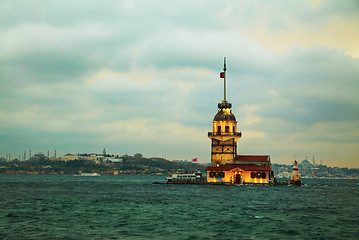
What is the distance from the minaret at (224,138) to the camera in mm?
133750

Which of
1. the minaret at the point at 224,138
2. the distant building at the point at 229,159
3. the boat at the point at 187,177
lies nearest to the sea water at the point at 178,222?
the distant building at the point at 229,159

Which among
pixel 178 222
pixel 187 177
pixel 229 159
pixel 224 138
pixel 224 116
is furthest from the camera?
pixel 187 177

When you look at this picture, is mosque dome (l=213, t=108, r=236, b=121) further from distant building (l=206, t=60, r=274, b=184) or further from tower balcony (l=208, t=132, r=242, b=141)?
tower balcony (l=208, t=132, r=242, b=141)

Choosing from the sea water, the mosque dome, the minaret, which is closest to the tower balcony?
the minaret

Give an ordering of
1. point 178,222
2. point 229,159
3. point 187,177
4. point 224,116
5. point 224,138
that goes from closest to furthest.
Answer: point 178,222, point 229,159, point 224,138, point 224,116, point 187,177

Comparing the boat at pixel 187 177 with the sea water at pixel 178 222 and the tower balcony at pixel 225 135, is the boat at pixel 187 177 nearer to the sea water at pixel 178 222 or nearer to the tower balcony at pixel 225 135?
the tower balcony at pixel 225 135

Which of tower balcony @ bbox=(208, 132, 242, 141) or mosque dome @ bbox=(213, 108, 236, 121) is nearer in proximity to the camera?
tower balcony @ bbox=(208, 132, 242, 141)

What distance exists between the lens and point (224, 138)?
5305 inches

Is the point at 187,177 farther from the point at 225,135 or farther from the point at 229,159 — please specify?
the point at 225,135

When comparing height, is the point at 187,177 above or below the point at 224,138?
below

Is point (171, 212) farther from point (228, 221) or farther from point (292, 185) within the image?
point (292, 185)

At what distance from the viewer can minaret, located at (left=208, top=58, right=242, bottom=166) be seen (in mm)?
133750

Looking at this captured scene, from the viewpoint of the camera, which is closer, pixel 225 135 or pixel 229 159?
pixel 229 159

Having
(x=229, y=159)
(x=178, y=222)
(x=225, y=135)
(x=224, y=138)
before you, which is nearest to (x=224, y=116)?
(x=225, y=135)
